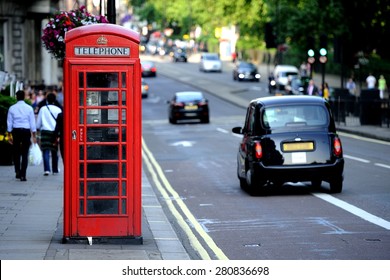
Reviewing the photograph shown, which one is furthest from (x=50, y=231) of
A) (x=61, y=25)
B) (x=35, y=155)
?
(x=35, y=155)

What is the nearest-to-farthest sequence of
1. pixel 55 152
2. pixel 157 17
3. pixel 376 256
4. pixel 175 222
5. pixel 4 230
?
pixel 376 256, pixel 4 230, pixel 175 222, pixel 55 152, pixel 157 17

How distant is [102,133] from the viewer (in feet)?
43.6

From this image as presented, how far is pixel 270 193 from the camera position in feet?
66.6

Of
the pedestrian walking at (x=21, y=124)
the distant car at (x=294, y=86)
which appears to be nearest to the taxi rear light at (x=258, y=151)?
the pedestrian walking at (x=21, y=124)

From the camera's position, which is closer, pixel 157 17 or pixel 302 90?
pixel 302 90

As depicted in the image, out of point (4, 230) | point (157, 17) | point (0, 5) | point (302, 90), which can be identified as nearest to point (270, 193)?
point (4, 230)

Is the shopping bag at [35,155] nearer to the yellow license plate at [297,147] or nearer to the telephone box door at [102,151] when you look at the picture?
the yellow license plate at [297,147]

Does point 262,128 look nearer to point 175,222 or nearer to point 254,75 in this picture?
point 175,222

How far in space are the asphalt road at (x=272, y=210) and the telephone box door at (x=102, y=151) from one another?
1044mm

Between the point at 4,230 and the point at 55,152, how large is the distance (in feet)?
29.9

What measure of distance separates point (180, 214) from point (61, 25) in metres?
3.57

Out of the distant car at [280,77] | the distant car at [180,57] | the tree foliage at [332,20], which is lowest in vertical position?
the distant car at [180,57]

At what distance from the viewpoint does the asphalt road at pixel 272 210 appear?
13.3 metres

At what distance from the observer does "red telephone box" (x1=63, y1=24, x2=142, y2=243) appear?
13.1m
